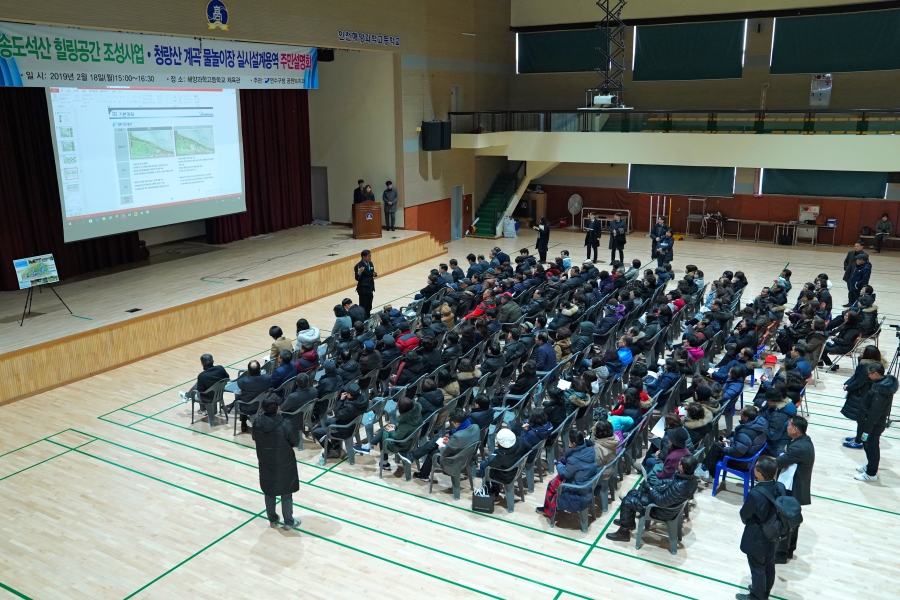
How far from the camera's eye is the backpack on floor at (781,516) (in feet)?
20.7

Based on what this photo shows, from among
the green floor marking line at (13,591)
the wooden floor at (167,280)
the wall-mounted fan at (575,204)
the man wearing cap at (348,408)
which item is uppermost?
the wall-mounted fan at (575,204)

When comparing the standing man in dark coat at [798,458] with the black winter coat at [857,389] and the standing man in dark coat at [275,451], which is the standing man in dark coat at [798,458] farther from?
the standing man in dark coat at [275,451]

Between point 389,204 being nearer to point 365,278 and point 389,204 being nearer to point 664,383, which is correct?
point 365,278

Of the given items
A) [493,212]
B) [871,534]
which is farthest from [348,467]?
[493,212]

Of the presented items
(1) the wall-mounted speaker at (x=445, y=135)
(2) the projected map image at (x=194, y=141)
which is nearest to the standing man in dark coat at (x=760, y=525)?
(2) the projected map image at (x=194, y=141)

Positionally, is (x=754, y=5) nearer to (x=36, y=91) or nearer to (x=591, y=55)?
(x=591, y=55)

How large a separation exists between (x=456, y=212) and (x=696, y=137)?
8823 mm

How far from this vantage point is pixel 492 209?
2812 centimetres

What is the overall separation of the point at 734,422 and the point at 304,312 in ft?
33.8

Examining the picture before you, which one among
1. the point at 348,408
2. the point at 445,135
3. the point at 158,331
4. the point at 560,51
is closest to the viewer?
the point at 348,408

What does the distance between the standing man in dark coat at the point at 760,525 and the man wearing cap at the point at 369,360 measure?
6007 mm

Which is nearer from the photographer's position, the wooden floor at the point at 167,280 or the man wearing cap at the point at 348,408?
the man wearing cap at the point at 348,408

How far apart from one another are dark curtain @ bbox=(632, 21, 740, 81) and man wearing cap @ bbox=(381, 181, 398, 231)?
1129 cm

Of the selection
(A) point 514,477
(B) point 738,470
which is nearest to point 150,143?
(A) point 514,477
